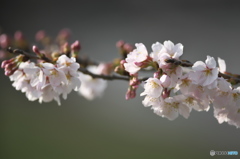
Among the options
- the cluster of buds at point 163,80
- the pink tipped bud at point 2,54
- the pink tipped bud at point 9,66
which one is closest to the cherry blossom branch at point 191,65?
the cluster of buds at point 163,80

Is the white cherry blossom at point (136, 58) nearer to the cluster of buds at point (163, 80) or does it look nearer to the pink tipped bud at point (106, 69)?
the cluster of buds at point (163, 80)

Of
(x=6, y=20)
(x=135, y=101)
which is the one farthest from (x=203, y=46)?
(x=6, y=20)

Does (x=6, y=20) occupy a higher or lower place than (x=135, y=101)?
higher

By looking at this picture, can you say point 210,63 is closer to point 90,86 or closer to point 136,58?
point 136,58

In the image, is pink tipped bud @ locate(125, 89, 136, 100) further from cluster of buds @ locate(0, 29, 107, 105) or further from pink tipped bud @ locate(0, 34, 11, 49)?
pink tipped bud @ locate(0, 34, 11, 49)

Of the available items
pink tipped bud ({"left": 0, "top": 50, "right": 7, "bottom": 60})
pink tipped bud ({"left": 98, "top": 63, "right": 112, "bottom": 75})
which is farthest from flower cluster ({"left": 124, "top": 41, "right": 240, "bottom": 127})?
pink tipped bud ({"left": 0, "top": 50, "right": 7, "bottom": 60})

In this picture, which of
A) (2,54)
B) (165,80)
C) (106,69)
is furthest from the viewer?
(2,54)

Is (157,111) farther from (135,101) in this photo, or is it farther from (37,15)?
(37,15)

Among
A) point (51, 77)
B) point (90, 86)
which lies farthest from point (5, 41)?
point (51, 77)
